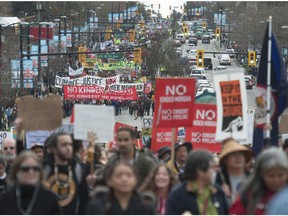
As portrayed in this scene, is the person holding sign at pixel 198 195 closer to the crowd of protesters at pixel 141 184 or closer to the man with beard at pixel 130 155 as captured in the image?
the crowd of protesters at pixel 141 184

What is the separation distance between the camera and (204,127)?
13.8 m

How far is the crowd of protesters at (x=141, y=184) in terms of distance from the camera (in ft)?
23.9

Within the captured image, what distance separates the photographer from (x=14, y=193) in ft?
26.7

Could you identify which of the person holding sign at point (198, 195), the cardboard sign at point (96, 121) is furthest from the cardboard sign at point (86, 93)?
the person holding sign at point (198, 195)

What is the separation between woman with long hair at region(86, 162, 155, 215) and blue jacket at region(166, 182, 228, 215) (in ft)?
1.43

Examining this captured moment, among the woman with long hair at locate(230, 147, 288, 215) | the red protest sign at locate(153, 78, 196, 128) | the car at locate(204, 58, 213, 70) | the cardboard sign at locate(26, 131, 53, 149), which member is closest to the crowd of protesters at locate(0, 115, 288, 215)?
the woman with long hair at locate(230, 147, 288, 215)

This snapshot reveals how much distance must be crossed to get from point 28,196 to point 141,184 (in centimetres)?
108

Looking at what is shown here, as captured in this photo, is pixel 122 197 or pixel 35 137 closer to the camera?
pixel 122 197

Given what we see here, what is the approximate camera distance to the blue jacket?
805cm

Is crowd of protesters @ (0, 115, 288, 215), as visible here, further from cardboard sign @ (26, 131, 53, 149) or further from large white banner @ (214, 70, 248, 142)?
cardboard sign @ (26, 131, 53, 149)

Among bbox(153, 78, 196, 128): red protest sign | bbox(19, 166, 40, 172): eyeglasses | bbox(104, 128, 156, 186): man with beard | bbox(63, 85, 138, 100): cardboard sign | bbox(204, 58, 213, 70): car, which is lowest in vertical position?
bbox(204, 58, 213, 70): car

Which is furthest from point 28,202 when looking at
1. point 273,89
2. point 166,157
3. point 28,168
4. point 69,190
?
point 166,157

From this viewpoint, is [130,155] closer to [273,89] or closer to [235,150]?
[235,150]

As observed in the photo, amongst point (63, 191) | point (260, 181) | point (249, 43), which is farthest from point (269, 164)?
point (249, 43)
